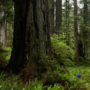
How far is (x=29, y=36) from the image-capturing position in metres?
4.66

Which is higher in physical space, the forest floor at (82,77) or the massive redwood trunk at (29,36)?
the massive redwood trunk at (29,36)

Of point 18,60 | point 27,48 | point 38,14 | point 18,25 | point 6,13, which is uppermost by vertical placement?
point 6,13

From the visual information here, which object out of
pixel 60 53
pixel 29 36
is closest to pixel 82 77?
pixel 60 53

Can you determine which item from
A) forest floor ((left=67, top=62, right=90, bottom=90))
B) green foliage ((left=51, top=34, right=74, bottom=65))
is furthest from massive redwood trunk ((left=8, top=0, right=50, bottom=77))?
forest floor ((left=67, top=62, right=90, bottom=90))

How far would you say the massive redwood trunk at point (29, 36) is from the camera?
4.59 metres

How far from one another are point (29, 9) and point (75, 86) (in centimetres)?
283

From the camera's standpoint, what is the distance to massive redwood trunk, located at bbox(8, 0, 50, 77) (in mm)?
4586

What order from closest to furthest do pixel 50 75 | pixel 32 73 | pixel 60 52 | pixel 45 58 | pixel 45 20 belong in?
1. pixel 50 75
2. pixel 32 73
3. pixel 45 58
4. pixel 45 20
5. pixel 60 52

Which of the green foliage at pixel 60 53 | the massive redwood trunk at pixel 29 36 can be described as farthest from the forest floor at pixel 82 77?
the massive redwood trunk at pixel 29 36

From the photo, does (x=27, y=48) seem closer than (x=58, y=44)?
Yes

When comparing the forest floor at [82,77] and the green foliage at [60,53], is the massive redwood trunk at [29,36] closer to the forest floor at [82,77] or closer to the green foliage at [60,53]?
the green foliage at [60,53]

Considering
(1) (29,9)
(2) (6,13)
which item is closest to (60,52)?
(1) (29,9)

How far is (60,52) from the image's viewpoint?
19.5 feet

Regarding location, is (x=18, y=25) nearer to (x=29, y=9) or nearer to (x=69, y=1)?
(x=29, y=9)
